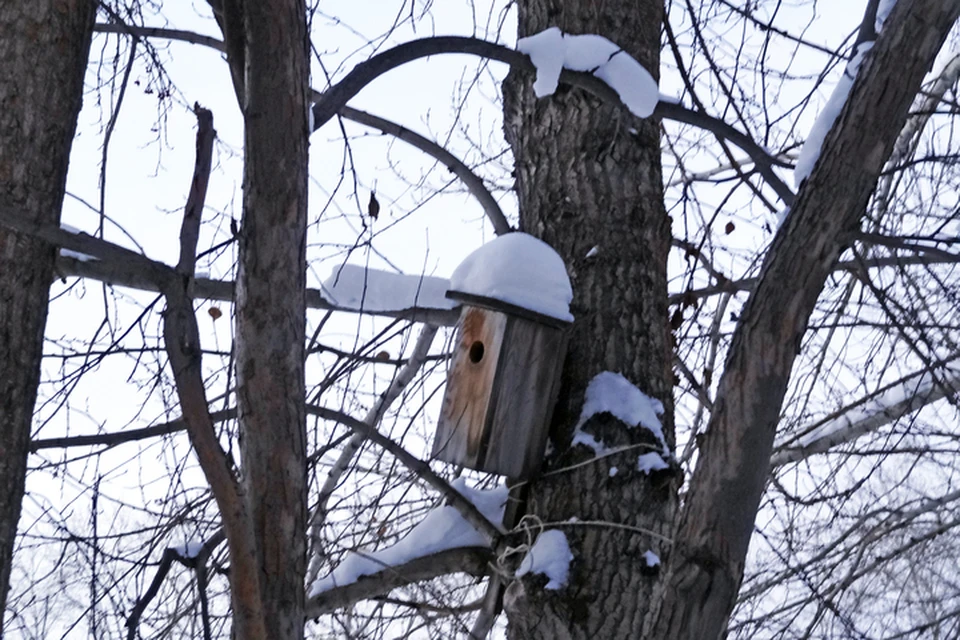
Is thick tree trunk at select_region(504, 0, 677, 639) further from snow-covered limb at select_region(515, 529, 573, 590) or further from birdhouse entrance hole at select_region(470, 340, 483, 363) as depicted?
birdhouse entrance hole at select_region(470, 340, 483, 363)

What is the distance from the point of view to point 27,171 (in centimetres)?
183

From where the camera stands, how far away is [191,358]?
4.42 ft

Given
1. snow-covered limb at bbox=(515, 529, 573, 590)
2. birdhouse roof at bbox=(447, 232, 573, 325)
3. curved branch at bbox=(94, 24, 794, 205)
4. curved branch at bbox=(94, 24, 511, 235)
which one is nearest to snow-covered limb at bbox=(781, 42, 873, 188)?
curved branch at bbox=(94, 24, 794, 205)

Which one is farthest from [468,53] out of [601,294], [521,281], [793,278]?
[793,278]

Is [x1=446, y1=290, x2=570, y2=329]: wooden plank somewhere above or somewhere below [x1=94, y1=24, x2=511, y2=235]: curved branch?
below

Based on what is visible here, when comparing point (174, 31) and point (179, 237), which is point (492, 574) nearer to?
point (179, 237)

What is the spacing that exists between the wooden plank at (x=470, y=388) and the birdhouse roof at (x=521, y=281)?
0.07 m

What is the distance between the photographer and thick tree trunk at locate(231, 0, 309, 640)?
1.64 m

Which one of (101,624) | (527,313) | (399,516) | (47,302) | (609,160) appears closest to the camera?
(47,302)

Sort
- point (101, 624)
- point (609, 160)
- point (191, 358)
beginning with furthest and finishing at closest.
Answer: point (609, 160), point (101, 624), point (191, 358)

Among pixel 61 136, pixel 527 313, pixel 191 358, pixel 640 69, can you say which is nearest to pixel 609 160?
pixel 640 69

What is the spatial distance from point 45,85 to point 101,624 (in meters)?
1.21

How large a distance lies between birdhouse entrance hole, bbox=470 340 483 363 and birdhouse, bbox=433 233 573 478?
0.04 feet

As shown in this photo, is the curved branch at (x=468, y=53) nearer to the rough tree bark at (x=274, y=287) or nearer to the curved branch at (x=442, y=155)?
the curved branch at (x=442, y=155)
